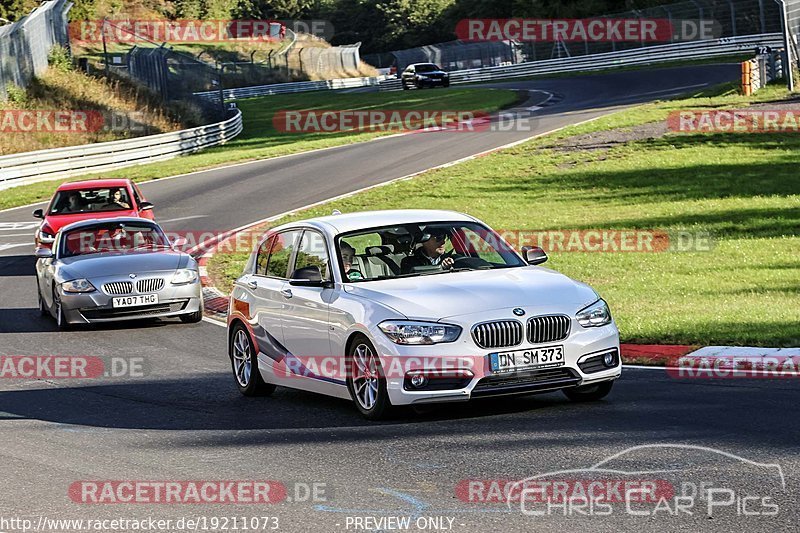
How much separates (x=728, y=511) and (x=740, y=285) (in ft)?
36.0

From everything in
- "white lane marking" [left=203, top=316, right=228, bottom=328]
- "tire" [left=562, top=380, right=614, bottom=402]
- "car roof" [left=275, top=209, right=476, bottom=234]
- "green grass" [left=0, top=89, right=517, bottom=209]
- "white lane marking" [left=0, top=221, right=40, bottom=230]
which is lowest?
"green grass" [left=0, top=89, right=517, bottom=209]

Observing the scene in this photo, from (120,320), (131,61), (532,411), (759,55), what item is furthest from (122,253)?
(131,61)

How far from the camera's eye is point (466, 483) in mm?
7691

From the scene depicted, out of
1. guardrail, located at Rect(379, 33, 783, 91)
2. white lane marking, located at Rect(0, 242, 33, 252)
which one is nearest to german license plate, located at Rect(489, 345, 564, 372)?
white lane marking, located at Rect(0, 242, 33, 252)

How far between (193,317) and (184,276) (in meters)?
0.57

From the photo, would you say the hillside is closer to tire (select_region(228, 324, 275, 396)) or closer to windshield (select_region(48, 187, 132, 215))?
windshield (select_region(48, 187, 132, 215))

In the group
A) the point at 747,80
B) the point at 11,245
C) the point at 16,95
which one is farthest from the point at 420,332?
the point at 16,95

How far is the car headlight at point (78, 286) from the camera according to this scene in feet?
55.2

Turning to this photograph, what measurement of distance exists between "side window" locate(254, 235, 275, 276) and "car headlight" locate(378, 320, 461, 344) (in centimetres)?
266

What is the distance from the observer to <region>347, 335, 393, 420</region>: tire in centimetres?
973

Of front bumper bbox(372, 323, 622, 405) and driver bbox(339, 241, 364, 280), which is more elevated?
driver bbox(339, 241, 364, 280)

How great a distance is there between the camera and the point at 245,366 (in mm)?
11922

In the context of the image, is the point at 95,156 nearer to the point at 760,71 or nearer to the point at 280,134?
the point at 280,134

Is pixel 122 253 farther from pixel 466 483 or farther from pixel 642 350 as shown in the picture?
pixel 466 483
